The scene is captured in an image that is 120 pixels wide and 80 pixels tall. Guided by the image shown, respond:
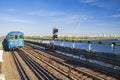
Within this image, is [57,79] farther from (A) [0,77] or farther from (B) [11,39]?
(B) [11,39]

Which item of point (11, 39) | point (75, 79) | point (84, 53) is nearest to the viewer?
point (75, 79)

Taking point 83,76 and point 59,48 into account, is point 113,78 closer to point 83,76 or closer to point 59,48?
point 83,76

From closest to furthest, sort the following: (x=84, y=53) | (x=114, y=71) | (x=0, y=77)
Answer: (x=0, y=77) → (x=114, y=71) → (x=84, y=53)

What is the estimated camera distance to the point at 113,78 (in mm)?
10969

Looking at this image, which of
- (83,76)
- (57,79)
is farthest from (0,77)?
(83,76)

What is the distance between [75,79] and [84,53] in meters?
7.81

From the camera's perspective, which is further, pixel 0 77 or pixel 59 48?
pixel 59 48

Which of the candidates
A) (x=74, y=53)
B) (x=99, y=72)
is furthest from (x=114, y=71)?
(x=74, y=53)

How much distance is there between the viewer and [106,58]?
1480cm

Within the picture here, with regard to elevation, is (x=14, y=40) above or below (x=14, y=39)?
below

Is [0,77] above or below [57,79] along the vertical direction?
above

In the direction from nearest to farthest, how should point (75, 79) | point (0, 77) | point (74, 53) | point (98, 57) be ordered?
point (0, 77) < point (75, 79) < point (98, 57) < point (74, 53)

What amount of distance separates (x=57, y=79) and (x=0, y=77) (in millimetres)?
4442

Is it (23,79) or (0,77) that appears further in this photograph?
(23,79)
